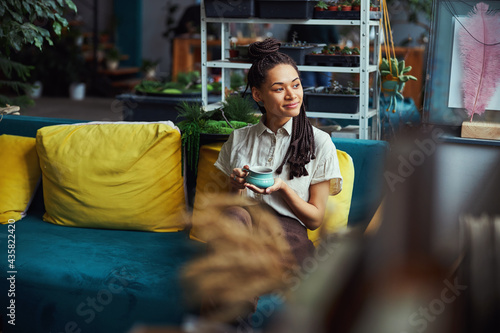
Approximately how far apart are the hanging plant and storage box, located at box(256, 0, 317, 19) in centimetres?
49

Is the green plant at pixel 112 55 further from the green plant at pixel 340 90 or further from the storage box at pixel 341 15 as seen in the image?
the green plant at pixel 340 90

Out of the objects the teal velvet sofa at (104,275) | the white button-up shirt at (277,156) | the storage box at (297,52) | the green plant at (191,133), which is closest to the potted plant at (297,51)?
the storage box at (297,52)

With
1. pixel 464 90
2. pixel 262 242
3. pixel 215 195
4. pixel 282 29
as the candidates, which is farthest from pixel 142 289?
pixel 282 29

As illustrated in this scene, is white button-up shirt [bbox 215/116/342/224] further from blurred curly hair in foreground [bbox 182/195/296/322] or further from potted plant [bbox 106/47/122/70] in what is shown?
potted plant [bbox 106/47/122/70]

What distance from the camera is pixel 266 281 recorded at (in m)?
0.43

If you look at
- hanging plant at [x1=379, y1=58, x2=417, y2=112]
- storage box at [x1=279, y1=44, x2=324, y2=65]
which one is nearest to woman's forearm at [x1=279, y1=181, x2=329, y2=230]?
hanging plant at [x1=379, y1=58, x2=417, y2=112]

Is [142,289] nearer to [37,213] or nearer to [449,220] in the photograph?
[37,213]

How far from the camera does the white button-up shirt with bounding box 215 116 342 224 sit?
1.88 m

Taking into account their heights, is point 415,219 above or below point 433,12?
below

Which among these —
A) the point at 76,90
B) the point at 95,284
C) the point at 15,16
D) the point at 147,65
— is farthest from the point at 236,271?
the point at 147,65

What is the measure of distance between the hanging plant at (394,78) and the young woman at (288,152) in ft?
3.56

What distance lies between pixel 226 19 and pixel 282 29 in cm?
666

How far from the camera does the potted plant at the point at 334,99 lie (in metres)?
3.00

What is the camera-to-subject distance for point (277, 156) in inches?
75.8
